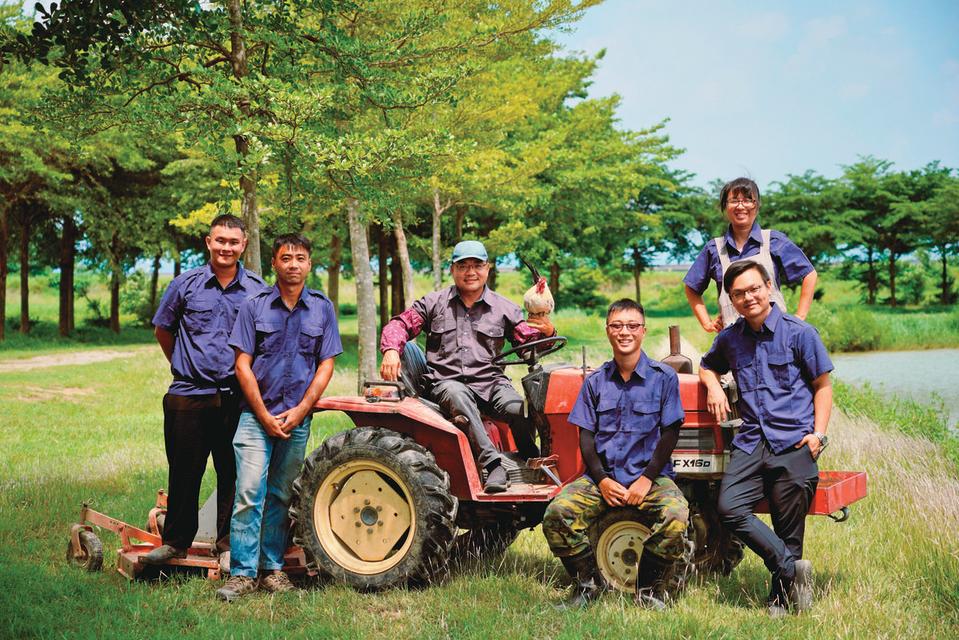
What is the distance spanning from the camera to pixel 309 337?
15.2ft

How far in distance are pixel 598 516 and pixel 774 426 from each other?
92 cm

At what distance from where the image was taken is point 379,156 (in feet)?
26.1

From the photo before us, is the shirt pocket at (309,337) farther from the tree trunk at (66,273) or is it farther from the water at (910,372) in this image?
the tree trunk at (66,273)

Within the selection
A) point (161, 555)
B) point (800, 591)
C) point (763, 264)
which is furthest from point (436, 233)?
point (800, 591)

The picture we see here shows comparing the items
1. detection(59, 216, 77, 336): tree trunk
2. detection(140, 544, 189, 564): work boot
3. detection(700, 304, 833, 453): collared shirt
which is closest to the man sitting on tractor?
detection(700, 304, 833, 453): collared shirt

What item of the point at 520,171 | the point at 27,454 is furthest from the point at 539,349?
the point at 520,171

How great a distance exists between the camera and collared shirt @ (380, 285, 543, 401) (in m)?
4.90

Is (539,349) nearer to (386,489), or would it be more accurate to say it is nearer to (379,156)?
(386,489)

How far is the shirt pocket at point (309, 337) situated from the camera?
15.2ft

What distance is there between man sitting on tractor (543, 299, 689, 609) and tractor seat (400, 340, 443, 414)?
1051 mm

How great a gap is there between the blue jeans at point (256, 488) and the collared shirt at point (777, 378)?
228 centimetres

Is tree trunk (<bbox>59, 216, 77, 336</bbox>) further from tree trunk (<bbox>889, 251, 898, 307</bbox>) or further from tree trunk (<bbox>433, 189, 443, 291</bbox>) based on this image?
tree trunk (<bbox>889, 251, 898, 307</bbox>)

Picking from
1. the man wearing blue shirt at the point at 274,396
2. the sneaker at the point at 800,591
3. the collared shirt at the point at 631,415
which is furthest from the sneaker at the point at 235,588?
the sneaker at the point at 800,591

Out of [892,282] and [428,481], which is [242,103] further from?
[892,282]
